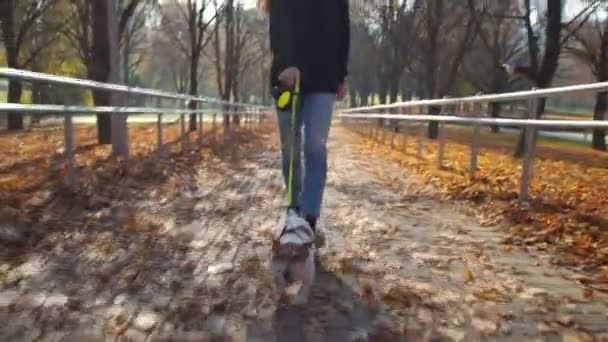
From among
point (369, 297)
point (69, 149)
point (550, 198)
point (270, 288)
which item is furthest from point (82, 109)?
point (550, 198)

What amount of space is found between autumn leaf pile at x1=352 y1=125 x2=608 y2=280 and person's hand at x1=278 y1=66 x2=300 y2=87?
2011 millimetres

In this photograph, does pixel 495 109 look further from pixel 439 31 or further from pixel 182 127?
pixel 439 31

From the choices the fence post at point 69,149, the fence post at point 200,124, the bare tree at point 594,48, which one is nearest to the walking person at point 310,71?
the fence post at point 69,149

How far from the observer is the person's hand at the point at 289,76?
339 cm

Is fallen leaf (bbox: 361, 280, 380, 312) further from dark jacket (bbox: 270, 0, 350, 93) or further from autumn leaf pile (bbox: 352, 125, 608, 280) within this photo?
autumn leaf pile (bbox: 352, 125, 608, 280)

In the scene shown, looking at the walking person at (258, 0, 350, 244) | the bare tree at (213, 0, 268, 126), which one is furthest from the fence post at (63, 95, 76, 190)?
the bare tree at (213, 0, 268, 126)

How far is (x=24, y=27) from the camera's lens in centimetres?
2139

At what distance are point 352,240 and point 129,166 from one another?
172 inches

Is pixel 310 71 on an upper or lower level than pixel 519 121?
upper

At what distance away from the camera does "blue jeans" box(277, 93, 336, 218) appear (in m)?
3.55

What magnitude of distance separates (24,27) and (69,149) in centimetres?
1859

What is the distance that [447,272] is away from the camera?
3402 millimetres

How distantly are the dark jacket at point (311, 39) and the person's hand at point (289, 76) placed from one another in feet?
0.20

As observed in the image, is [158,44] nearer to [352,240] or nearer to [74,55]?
[74,55]
